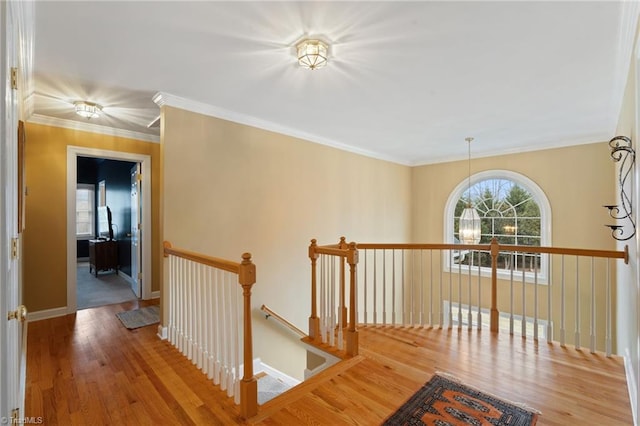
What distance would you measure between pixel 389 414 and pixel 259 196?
268 cm

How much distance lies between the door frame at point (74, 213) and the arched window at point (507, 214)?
16.1 feet

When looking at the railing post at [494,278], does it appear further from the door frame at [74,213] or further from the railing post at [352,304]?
the door frame at [74,213]

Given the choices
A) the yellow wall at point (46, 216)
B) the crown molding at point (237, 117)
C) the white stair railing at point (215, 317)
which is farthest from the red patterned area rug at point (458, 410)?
the yellow wall at point (46, 216)

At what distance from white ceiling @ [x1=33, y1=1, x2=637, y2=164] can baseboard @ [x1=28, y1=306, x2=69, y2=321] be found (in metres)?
2.34

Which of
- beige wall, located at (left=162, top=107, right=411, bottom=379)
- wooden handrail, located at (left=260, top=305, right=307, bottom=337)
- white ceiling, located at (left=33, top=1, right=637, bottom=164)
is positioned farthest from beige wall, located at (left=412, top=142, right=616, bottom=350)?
wooden handrail, located at (left=260, top=305, right=307, bottom=337)

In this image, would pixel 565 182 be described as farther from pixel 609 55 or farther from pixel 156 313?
pixel 156 313

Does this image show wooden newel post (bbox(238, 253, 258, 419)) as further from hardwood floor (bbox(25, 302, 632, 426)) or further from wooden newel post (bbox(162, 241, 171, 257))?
wooden newel post (bbox(162, 241, 171, 257))

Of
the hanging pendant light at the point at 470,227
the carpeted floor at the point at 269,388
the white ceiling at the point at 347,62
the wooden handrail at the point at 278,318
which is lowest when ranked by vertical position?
the carpeted floor at the point at 269,388

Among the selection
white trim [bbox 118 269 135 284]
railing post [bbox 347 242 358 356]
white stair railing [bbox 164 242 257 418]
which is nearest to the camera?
white stair railing [bbox 164 242 257 418]

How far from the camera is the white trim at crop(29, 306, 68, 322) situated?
11.2 feet


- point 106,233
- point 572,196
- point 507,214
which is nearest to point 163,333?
point 106,233

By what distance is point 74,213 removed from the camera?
372 centimetres

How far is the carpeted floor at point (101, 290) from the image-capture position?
419 centimetres

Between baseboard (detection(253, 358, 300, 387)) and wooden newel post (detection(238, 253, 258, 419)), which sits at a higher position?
wooden newel post (detection(238, 253, 258, 419))
